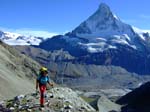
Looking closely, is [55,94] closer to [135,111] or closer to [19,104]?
[19,104]

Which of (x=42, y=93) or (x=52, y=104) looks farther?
(x=52, y=104)

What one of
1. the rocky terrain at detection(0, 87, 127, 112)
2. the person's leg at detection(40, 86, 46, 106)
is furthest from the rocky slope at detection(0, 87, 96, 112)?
the person's leg at detection(40, 86, 46, 106)

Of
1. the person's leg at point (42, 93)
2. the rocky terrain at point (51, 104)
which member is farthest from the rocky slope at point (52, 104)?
the person's leg at point (42, 93)

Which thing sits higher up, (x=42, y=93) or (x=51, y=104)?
(x=42, y=93)

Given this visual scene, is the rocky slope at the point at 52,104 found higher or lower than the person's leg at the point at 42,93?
lower

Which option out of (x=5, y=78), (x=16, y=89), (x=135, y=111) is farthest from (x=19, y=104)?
(x=5, y=78)

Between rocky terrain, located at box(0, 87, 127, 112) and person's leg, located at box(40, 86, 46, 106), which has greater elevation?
person's leg, located at box(40, 86, 46, 106)

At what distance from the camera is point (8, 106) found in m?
28.0

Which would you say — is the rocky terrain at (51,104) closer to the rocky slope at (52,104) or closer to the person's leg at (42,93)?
the rocky slope at (52,104)

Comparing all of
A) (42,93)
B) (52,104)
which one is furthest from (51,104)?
(42,93)

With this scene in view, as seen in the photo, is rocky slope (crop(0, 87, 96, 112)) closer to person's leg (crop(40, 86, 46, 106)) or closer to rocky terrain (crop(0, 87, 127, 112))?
rocky terrain (crop(0, 87, 127, 112))

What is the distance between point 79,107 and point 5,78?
464ft

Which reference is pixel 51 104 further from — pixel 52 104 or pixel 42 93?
pixel 42 93

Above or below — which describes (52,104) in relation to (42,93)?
below
